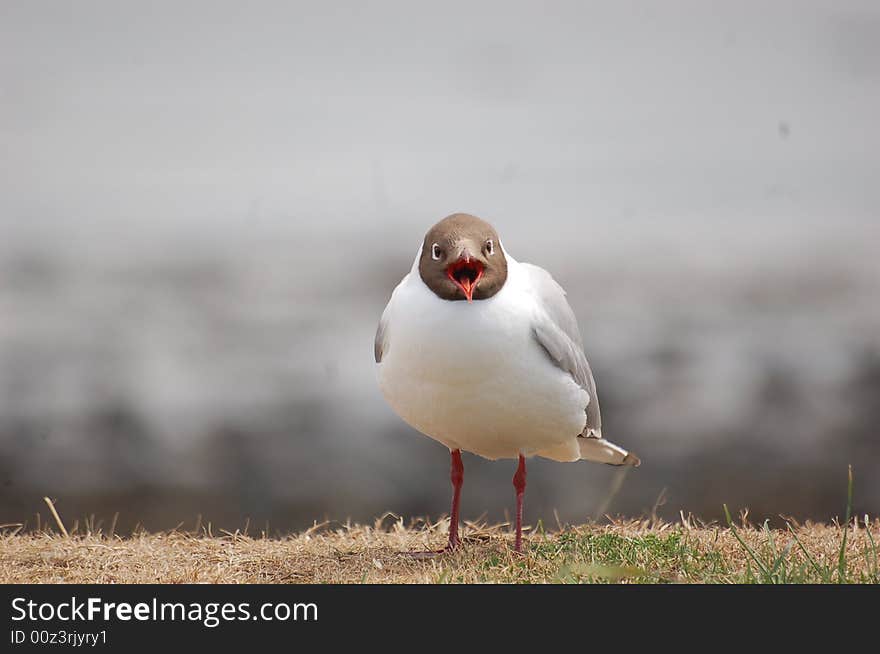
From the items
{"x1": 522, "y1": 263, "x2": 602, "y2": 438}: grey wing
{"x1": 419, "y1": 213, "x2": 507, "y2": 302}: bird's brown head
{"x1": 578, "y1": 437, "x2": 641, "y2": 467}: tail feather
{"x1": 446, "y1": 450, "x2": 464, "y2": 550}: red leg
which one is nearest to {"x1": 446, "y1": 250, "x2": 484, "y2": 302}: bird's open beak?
{"x1": 419, "y1": 213, "x2": 507, "y2": 302}: bird's brown head

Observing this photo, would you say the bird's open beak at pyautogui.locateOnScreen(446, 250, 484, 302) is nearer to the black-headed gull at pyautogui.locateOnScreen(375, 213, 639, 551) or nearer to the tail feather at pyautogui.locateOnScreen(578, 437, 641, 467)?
the black-headed gull at pyautogui.locateOnScreen(375, 213, 639, 551)

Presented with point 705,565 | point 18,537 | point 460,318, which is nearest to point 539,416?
point 460,318

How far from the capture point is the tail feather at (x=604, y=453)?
5598 millimetres

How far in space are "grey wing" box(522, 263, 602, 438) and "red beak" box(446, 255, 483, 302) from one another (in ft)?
1.07

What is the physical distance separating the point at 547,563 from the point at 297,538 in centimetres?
143

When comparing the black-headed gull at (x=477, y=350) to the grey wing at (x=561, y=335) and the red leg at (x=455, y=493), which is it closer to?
the grey wing at (x=561, y=335)

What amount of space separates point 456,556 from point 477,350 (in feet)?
3.17

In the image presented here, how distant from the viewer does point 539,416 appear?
486cm

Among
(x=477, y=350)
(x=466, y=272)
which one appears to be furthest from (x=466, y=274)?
(x=477, y=350)

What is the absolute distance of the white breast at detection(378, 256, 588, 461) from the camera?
4633 mm

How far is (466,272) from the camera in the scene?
15.4 feet

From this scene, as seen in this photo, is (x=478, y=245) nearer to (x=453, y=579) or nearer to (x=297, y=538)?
(x=453, y=579)

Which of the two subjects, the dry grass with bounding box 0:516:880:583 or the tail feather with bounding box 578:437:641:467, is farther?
the tail feather with bounding box 578:437:641:467

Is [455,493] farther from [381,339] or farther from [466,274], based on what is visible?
[466,274]
